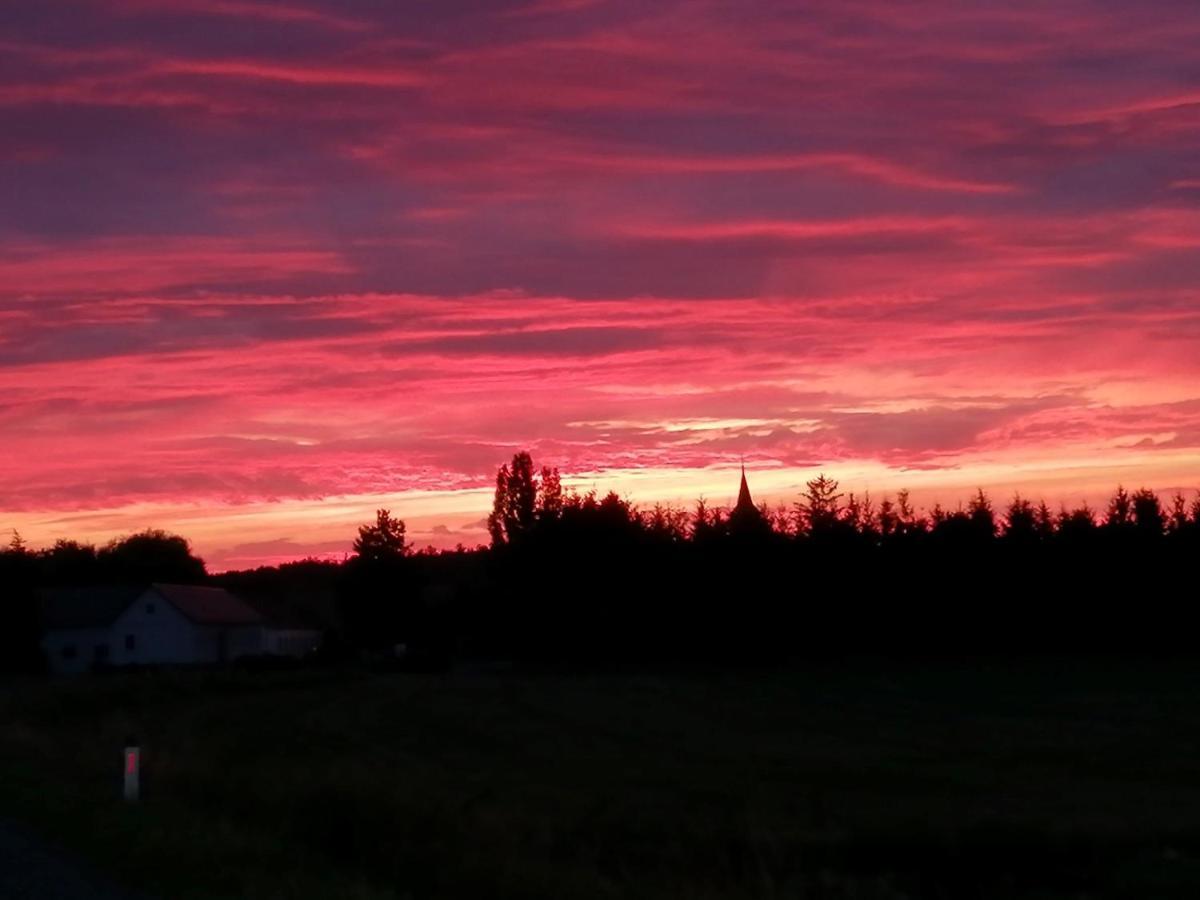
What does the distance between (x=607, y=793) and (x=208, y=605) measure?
75819 mm

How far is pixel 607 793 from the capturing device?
30859 millimetres

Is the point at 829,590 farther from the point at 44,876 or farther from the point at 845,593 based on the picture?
the point at 44,876

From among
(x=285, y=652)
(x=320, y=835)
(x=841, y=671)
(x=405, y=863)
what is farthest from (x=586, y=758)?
(x=285, y=652)

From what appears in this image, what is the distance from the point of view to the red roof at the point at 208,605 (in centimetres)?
9719

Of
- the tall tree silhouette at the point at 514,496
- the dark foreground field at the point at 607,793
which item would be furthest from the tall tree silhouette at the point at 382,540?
the dark foreground field at the point at 607,793

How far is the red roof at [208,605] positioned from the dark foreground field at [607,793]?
3474cm

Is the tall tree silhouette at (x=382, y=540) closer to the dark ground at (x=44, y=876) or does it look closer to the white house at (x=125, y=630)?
the white house at (x=125, y=630)

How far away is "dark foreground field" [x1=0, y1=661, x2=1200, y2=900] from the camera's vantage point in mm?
17422

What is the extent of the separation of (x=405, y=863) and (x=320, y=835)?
2843mm

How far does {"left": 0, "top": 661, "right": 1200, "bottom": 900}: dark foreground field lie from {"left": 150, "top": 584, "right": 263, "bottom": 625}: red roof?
114ft

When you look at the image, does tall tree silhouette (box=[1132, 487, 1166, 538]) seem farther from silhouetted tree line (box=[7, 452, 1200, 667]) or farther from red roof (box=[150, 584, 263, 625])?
red roof (box=[150, 584, 263, 625])

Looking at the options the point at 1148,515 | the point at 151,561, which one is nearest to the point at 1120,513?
the point at 1148,515

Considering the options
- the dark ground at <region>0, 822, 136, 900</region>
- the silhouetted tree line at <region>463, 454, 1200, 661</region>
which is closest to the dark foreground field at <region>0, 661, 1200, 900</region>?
the dark ground at <region>0, 822, 136, 900</region>

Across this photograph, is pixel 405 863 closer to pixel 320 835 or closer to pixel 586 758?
pixel 320 835
